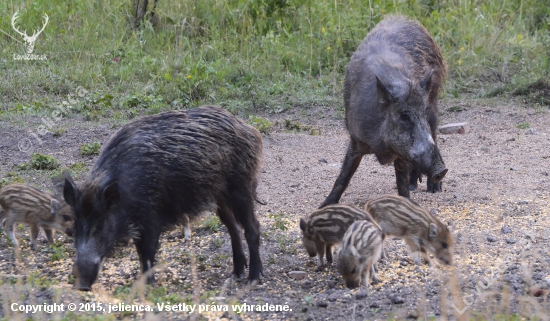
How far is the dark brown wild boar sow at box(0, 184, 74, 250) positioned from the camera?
576 centimetres

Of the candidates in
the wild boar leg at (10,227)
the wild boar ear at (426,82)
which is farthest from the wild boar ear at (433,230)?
the wild boar leg at (10,227)

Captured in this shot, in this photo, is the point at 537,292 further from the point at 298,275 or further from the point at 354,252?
the point at 298,275

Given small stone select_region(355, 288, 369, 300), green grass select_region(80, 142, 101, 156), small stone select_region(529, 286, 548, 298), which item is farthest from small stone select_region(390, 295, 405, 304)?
green grass select_region(80, 142, 101, 156)

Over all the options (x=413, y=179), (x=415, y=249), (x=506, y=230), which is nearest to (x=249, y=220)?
(x=415, y=249)

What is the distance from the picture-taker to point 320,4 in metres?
12.4

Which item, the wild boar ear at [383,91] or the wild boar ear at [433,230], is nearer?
the wild boar ear at [433,230]

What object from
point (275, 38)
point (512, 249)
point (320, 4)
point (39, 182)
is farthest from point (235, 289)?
point (320, 4)

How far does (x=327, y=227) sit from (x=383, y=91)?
1.65 m

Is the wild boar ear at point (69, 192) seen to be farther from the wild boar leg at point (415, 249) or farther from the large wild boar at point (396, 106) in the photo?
the large wild boar at point (396, 106)

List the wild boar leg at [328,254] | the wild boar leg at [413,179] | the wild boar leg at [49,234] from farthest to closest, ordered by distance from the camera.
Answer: the wild boar leg at [413,179] < the wild boar leg at [49,234] < the wild boar leg at [328,254]

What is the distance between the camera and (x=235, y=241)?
550 cm

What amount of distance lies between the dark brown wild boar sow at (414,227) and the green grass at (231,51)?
4.51 meters

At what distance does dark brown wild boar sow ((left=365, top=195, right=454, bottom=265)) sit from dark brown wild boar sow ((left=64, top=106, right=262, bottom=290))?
109cm

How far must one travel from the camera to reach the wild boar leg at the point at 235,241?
18.0 feet
